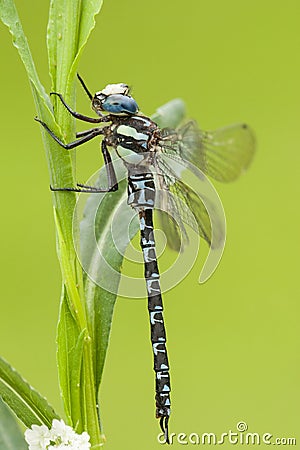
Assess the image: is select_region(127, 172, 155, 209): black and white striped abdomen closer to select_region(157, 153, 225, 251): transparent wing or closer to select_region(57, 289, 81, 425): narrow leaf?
select_region(157, 153, 225, 251): transparent wing

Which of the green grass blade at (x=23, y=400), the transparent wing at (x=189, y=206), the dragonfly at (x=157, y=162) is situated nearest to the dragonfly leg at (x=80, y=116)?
the dragonfly at (x=157, y=162)

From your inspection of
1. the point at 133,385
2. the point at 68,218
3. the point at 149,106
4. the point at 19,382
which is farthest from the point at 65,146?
the point at 149,106

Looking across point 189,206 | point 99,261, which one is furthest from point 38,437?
point 189,206

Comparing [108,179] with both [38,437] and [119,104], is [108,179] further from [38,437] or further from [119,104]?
[38,437]

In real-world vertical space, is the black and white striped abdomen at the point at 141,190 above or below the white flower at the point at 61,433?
above

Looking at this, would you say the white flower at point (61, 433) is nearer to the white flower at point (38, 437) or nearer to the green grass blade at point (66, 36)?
the white flower at point (38, 437)

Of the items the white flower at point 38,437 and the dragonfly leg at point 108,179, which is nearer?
the white flower at point 38,437

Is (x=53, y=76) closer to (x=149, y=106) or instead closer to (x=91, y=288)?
Answer: (x=91, y=288)

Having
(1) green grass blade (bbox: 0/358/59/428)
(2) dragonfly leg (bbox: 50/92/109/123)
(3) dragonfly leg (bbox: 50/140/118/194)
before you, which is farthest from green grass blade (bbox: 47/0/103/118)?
(1) green grass blade (bbox: 0/358/59/428)
